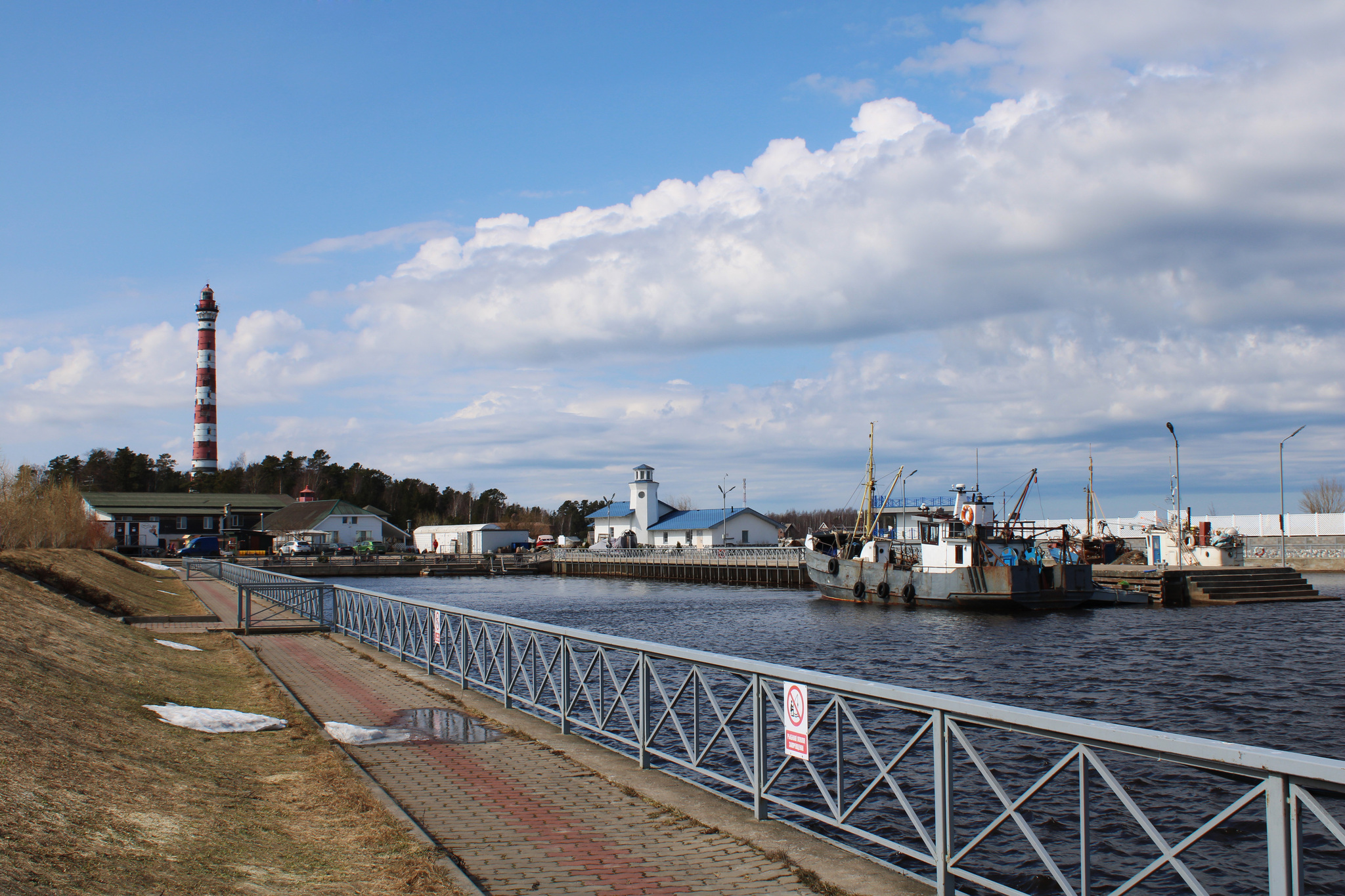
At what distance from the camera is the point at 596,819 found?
7977 millimetres

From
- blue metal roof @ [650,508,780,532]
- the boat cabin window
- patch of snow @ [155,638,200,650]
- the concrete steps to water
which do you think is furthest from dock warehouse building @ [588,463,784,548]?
patch of snow @ [155,638,200,650]

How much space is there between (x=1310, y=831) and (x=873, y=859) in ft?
26.4

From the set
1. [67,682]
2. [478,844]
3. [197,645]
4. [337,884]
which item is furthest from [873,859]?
[197,645]

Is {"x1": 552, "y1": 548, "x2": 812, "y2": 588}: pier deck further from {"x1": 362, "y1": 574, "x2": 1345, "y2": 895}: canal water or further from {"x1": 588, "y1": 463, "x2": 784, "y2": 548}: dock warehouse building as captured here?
{"x1": 362, "y1": 574, "x2": 1345, "y2": 895}: canal water

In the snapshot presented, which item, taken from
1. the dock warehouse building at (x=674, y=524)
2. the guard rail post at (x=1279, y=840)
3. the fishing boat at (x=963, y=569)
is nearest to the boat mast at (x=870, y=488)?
the fishing boat at (x=963, y=569)

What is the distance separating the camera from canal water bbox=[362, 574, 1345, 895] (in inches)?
446

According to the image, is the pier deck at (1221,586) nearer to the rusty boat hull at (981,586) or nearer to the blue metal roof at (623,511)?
the rusty boat hull at (981,586)

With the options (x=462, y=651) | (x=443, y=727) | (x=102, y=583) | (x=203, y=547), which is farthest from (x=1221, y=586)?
(x=203, y=547)

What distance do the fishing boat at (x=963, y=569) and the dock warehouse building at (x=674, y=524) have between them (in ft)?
128

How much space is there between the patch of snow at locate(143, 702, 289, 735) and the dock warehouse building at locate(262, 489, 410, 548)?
95.5 metres

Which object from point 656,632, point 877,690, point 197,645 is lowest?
point 656,632

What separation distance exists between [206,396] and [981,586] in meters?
89.4

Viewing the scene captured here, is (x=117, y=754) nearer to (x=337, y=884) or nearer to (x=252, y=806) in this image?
(x=252, y=806)

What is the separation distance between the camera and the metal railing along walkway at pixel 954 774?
482 centimetres
